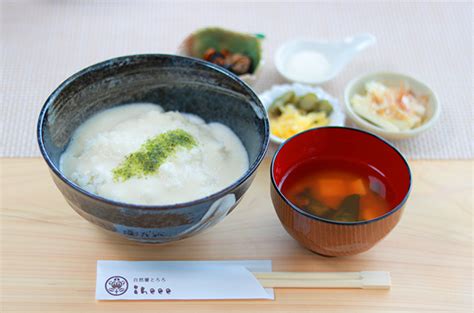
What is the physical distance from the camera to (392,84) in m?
1.84

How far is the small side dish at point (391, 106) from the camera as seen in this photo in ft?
5.60

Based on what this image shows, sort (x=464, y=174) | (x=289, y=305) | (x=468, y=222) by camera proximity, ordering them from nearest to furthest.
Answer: (x=289, y=305) < (x=468, y=222) < (x=464, y=174)

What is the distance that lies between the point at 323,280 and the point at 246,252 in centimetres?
19

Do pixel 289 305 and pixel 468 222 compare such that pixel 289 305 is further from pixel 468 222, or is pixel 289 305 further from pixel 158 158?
pixel 468 222

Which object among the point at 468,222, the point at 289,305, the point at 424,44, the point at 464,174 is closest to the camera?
the point at 289,305

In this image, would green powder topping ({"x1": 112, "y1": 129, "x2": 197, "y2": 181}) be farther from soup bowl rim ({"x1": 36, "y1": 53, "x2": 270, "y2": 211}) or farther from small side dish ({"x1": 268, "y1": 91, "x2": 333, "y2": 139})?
small side dish ({"x1": 268, "y1": 91, "x2": 333, "y2": 139})

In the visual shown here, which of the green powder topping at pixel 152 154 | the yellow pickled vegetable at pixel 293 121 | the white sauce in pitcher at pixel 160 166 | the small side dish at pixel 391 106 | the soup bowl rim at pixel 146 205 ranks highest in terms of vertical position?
the soup bowl rim at pixel 146 205

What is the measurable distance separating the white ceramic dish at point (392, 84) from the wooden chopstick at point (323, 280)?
52cm

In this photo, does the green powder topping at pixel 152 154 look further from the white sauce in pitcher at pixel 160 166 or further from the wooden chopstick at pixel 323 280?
the wooden chopstick at pixel 323 280

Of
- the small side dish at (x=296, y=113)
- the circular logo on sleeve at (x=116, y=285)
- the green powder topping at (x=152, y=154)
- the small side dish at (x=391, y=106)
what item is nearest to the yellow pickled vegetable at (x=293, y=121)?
the small side dish at (x=296, y=113)

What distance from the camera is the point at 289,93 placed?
1.74m

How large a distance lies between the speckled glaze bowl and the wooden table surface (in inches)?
5.7

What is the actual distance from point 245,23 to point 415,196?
100cm

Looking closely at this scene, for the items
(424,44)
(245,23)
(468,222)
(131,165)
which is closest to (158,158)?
(131,165)
